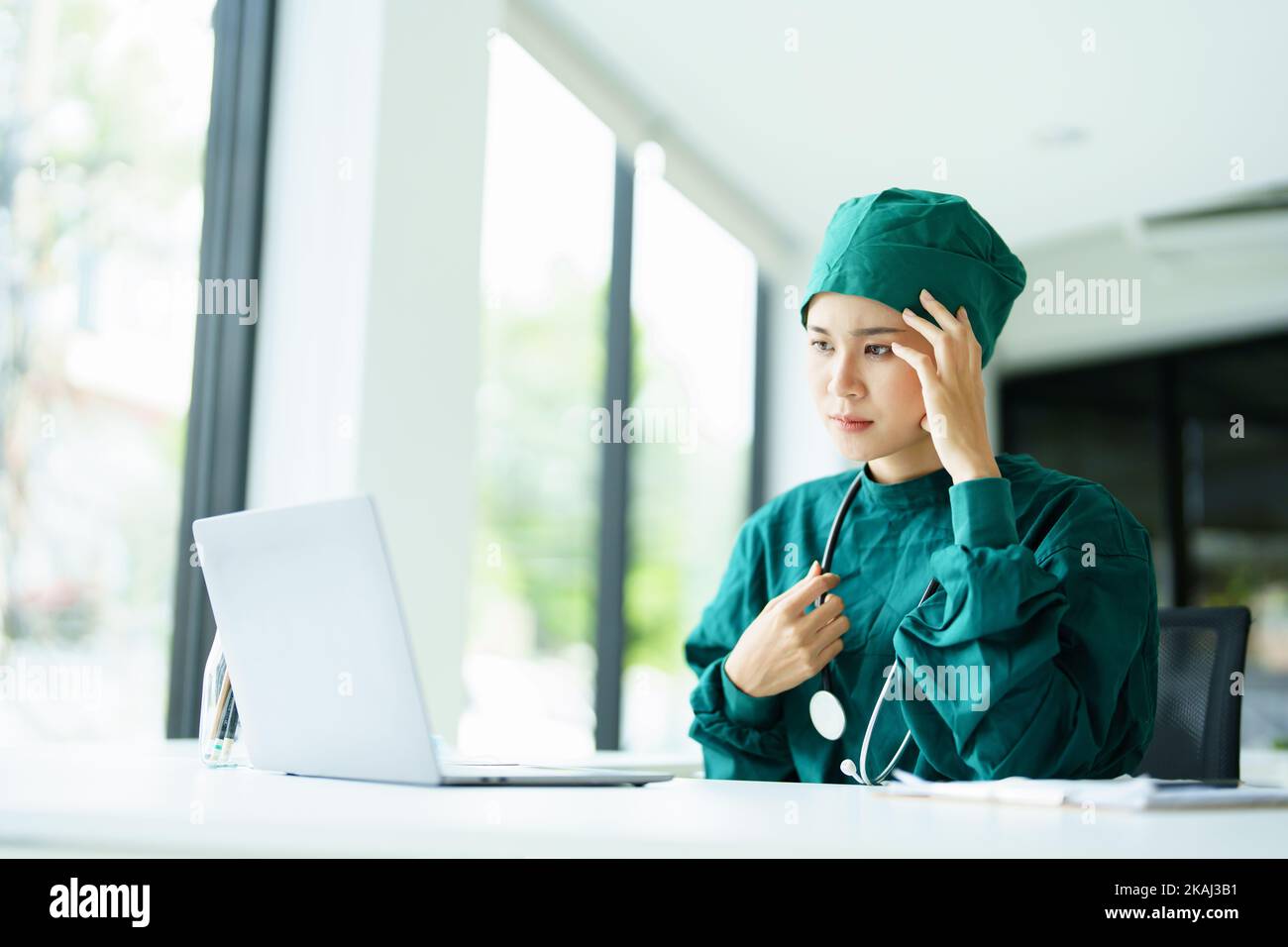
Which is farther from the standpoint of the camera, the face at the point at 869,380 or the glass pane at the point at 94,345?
the glass pane at the point at 94,345

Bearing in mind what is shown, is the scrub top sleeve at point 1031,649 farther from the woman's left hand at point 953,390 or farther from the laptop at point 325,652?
the laptop at point 325,652

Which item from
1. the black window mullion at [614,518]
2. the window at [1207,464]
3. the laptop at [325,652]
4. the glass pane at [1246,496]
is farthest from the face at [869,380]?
the glass pane at [1246,496]

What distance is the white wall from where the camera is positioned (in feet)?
9.02

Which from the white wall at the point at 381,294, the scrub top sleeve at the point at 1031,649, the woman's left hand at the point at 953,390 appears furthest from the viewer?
the white wall at the point at 381,294

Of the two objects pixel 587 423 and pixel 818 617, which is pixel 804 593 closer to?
pixel 818 617

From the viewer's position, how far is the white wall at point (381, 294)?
2.75 m

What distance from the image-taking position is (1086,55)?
3701mm

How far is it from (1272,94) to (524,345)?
712cm

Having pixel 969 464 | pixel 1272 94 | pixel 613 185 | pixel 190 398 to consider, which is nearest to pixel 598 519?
pixel 613 185

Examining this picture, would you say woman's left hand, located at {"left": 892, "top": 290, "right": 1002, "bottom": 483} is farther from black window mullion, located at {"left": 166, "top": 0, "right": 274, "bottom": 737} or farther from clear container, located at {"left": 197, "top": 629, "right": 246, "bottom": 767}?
black window mullion, located at {"left": 166, "top": 0, "right": 274, "bottom": 737}

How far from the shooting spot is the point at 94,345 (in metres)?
2.61

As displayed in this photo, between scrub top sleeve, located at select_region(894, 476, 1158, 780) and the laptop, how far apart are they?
0.36 m

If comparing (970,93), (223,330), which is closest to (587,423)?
(970,93)

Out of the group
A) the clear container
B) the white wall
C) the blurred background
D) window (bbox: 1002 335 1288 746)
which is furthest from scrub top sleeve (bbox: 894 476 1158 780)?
window (bbox: 1002 335 1288 746)
